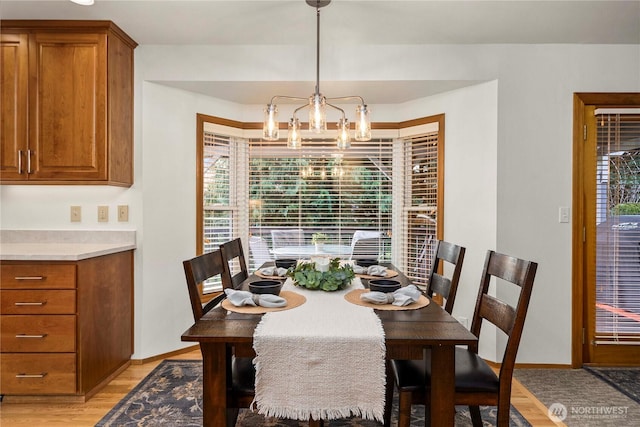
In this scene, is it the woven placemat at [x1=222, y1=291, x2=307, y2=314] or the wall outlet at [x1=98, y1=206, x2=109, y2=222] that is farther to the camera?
the wall outlet at [x1=98, y1=206, x2=109, y2=222]

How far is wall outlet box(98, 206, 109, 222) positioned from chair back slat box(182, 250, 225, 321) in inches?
55.2

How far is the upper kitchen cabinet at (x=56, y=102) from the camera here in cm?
255

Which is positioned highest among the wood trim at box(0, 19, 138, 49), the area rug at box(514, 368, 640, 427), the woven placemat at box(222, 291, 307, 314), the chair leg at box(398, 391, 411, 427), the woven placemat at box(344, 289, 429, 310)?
the wood trim at box(0, 19, 138, 49)

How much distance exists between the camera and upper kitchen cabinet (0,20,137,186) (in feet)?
8.38

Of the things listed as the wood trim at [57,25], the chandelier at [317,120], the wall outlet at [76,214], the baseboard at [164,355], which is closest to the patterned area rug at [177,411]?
the baseboard at [164,355]

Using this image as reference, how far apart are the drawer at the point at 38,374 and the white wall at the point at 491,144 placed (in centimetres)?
63

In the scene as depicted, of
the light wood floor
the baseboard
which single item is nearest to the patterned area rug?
the light wood floor

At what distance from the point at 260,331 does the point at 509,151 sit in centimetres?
243

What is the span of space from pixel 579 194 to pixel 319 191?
2141 mm

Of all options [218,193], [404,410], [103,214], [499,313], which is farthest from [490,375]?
[103,214]

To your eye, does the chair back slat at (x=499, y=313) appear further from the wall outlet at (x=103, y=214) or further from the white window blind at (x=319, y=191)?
the wall outlet at (x=103, y=214)

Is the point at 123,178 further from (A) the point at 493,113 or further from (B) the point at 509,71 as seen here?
(B) the point at 509,71

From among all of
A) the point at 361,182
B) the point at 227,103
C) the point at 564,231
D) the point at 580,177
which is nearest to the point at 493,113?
the point at 580,177

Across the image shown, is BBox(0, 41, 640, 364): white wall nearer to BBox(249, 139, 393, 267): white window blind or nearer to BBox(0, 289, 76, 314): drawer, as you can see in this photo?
BBox(0, 289, 76, 314): drawer
